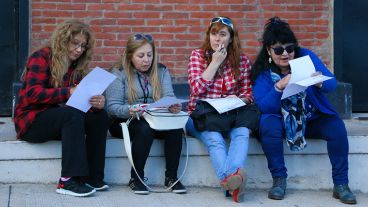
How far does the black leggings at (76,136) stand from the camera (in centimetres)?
520

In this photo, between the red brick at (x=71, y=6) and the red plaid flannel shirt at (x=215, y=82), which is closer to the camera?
the red plaid flannel shirt at (x=215, y=82)

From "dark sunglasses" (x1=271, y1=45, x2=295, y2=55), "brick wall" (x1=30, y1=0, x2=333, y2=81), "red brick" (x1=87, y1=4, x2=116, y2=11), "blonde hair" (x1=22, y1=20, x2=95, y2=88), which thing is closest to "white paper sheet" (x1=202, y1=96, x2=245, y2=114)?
"dark sunglasses" (x1=271, y1=45, x2=295, y2=55)

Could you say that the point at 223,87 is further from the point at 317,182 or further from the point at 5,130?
the point at 5,130

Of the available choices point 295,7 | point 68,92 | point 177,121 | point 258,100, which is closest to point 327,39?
point 295,7

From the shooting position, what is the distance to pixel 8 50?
22.7 feet

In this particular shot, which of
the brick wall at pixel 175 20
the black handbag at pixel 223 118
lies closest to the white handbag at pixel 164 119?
the black handbag at pixel 223 118

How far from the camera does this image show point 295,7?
7.08 m

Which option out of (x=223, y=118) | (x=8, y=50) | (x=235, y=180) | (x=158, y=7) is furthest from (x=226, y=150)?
(x=8, y=50)

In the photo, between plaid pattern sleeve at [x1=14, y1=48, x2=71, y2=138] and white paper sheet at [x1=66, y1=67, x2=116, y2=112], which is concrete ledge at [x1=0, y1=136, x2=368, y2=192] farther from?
white paper sheet at [x1=66, y1=67, x2=116, y2=112]

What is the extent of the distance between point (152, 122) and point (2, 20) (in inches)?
90.4

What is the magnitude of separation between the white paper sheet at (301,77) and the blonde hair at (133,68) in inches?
38.4

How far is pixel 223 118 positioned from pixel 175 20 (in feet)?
5.41

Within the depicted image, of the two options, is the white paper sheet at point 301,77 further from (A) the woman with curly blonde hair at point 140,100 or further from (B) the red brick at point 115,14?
(B) the red brick at point 115,14

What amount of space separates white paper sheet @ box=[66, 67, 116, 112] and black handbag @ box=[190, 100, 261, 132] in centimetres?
77
